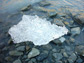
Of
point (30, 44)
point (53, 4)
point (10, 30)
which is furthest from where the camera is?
point (53, 4)

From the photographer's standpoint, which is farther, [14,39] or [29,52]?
[14,39]

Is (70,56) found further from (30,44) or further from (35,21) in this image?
(35,21)

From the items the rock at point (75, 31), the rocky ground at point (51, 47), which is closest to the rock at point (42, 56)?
the rocky ground at point (51, 47)

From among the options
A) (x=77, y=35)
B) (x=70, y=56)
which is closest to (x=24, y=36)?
(x=70, y=56)

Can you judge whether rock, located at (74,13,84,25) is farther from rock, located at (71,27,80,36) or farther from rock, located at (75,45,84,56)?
rock, located at (75,45,84,56)

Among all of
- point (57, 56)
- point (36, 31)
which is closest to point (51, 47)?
point (57, 56)

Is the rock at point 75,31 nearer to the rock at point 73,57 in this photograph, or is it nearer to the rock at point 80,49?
the rock at point 80,49

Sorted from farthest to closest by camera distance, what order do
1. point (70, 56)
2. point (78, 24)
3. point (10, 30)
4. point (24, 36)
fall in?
1. point (78, 24)
2. point (10, 30)
3. point (24, 36)
4. point (70, 56)
